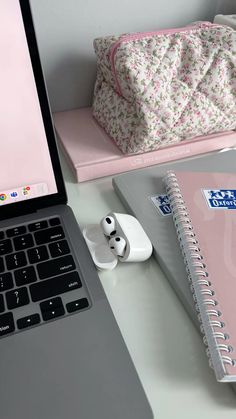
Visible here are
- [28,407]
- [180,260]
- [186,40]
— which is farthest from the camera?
[186,40]

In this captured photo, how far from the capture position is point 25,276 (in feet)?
1.27

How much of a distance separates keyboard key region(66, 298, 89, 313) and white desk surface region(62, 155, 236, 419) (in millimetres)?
37

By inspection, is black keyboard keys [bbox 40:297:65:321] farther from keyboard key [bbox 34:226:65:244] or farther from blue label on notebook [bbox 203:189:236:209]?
blue label on notebook [bbox 203:189:236:209]

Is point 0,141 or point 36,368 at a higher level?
point 0,141

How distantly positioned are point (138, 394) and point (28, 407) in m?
0.10

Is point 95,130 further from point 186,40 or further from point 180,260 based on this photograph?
point 180,260

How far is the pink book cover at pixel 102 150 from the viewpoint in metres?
0.56

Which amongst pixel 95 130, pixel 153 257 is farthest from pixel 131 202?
pixel 95 130

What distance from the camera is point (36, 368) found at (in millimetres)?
323

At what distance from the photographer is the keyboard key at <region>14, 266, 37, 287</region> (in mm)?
383

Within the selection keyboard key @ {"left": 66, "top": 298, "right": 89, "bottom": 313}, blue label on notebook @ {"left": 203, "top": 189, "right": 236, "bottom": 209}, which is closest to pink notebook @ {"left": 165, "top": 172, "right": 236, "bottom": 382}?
blue label on notebook @ {"left": 203, "top": 189, "right": 236, "bottom": 209}

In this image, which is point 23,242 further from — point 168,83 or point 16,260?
point 168,83

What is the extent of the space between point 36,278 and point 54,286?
2 centimetres

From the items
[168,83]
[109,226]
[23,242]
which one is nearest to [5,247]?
[23,242]
